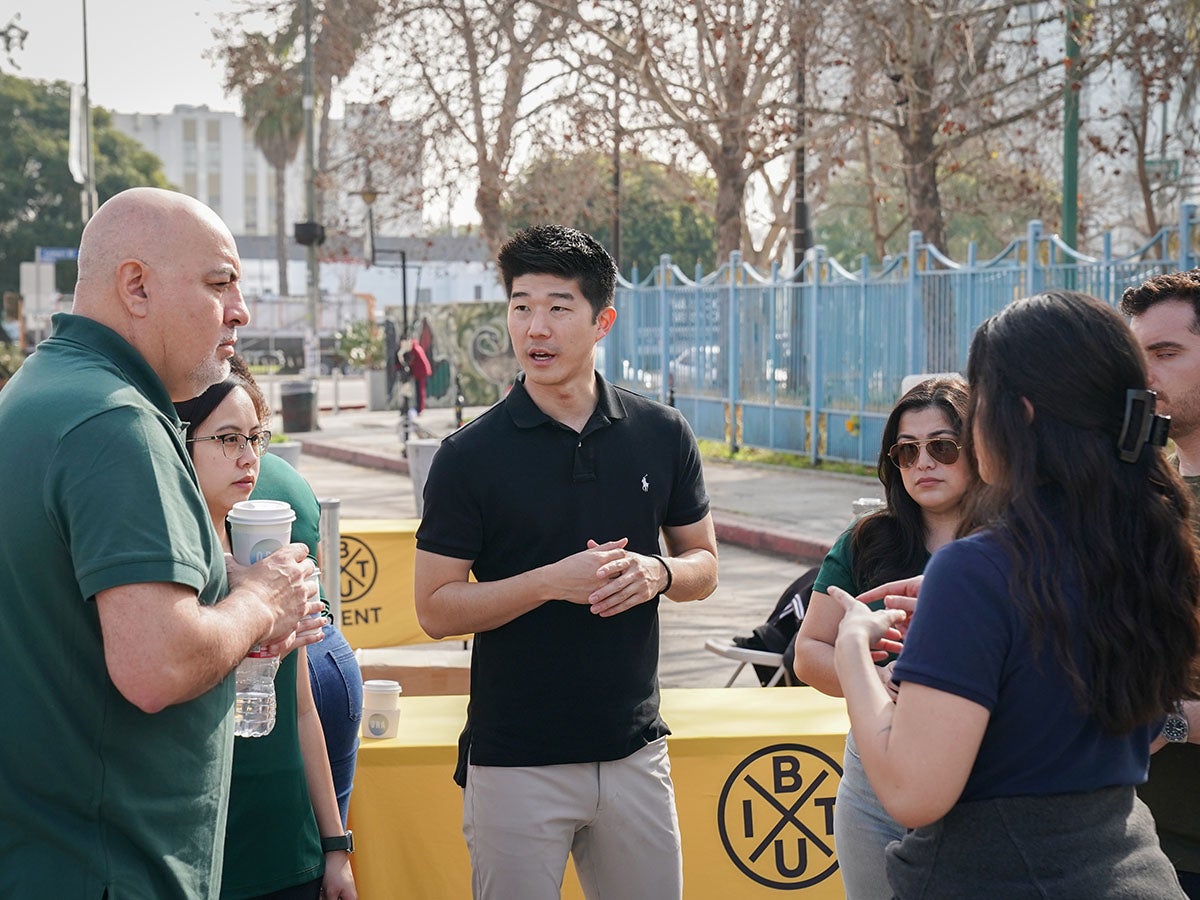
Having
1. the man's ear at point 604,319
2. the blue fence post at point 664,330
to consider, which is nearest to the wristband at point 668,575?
the man's ear at point 604,319

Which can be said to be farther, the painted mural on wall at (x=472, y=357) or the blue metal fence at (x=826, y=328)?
the painted mural on wall at (x=472, y=357)

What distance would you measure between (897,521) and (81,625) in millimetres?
2126

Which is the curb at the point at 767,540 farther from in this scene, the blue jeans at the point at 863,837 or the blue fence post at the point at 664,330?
the blue jeans at the point at 863,837

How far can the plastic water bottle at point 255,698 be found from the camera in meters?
2.77

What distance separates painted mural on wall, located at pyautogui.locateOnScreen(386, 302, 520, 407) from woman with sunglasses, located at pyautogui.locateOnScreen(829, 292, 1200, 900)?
30511mm

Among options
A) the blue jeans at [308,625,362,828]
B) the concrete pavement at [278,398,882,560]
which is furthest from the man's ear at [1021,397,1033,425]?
the concrete pavement at [278,398,882,560]

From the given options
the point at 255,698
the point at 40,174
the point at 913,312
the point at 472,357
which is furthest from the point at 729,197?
the point at 40,174

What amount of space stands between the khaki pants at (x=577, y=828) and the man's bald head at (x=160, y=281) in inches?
51.1

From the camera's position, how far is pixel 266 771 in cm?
301

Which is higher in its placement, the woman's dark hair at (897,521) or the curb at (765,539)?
the woman's dark hair at (897,521)

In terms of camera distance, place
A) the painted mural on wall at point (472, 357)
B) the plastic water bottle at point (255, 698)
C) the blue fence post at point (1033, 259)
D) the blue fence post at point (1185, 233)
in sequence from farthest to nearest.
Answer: the painted mural on wall at point (472, 357) → the blue fence post at point (1033, 259) → the blue fence post at point (1185, 233) → the plastic water bottle at point (255, 698)

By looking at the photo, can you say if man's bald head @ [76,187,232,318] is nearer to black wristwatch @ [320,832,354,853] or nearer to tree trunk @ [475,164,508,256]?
black wristwatch @ [320,832,354,853]

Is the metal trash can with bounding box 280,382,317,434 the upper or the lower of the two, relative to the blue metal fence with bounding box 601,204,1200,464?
lower

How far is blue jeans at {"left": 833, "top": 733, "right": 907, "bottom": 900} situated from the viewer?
9.82ft
